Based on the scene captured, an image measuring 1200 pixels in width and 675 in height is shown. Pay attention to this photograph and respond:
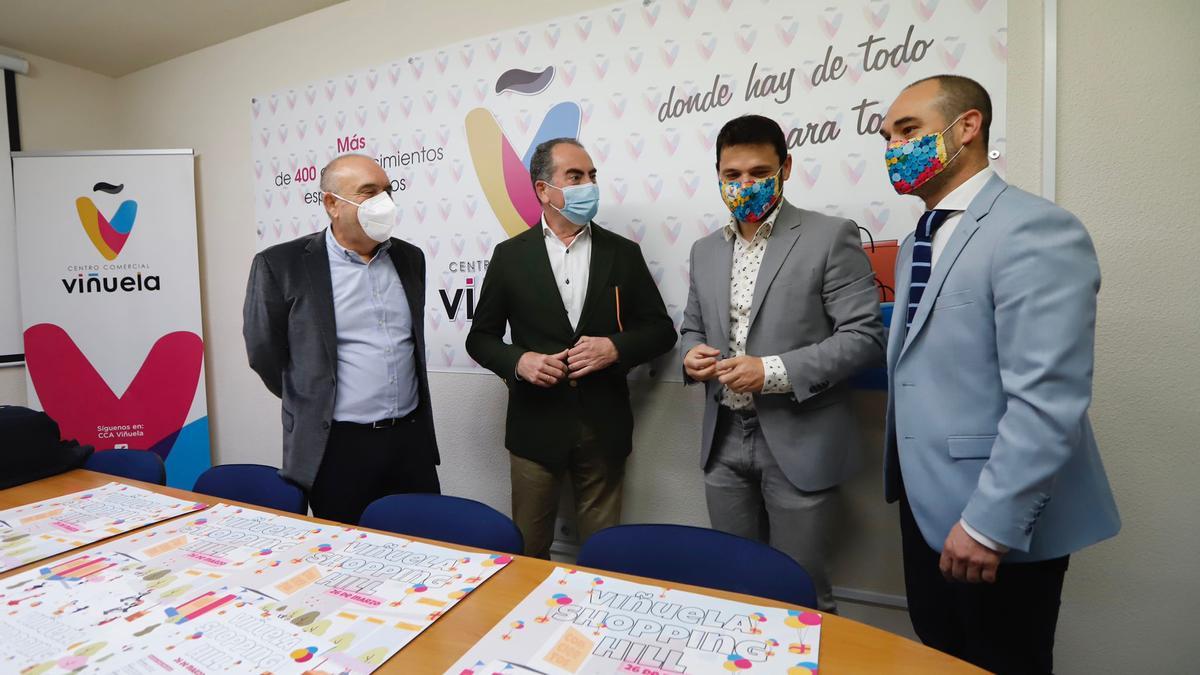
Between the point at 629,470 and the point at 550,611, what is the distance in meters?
1.58

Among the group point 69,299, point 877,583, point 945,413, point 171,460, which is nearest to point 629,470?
point 877,583

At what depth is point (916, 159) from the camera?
1.40 metres

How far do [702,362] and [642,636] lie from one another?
0.94 meters

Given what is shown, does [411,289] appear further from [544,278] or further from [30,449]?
[30,449]

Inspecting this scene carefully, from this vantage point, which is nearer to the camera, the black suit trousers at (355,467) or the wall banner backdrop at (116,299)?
the black suit trousers at (355,467)

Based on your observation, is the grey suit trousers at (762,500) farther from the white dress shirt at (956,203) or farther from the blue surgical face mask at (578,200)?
the blue surgical face mask at (578,200)

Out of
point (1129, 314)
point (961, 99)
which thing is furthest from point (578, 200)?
point (1129, 314)

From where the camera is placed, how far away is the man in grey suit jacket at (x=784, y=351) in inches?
68.1

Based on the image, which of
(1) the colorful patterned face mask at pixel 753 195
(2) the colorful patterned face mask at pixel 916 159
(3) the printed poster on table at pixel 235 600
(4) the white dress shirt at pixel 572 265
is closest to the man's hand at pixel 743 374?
(1) the colorful patterned face mask at pixel 753 195

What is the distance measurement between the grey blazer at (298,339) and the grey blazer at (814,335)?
1.48m

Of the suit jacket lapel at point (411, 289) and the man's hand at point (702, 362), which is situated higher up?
the suit jacket lapel at point (411, 289)

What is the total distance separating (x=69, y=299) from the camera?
3697mm

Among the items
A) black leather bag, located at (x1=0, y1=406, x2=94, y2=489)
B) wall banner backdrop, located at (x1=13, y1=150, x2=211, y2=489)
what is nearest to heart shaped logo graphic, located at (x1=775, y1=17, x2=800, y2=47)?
black leather bag, located at (x1=0, y1=406, x2=94, y2=489)

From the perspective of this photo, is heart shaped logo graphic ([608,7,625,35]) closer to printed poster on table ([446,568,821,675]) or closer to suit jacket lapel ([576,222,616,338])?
suit jacket lapel ([576,222,616,338])
